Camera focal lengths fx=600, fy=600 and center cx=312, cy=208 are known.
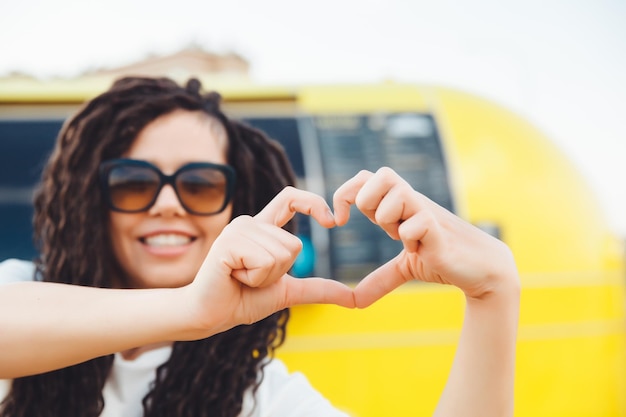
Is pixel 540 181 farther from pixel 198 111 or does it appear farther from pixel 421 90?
pixel 198 111

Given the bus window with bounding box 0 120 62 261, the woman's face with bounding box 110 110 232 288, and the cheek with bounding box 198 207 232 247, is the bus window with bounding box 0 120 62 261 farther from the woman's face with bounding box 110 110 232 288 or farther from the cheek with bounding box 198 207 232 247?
the cheek with bounding box 198 207 232 247

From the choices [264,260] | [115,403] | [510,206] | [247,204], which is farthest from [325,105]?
[264,260]

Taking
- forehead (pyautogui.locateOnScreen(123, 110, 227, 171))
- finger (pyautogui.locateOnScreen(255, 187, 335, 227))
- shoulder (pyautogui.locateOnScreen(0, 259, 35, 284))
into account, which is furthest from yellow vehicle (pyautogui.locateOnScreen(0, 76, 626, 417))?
finger (pyautogui.locateOnScreen(255, 187, 335, 227))

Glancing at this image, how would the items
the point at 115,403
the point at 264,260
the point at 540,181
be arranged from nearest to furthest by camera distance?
the point at 264,260 → the point at 115,403 → the point at 540,181

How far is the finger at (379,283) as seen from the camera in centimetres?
106

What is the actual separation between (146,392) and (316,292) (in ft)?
2.06

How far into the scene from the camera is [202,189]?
1519mm

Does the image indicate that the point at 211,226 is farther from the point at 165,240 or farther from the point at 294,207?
the point at 294,207

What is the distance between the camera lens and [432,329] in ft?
8.45

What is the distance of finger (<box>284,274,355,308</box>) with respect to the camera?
3.39 ft

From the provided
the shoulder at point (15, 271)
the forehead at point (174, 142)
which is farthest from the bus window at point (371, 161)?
the shoulder at point (15, 271)

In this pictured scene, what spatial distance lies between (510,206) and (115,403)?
194 cm

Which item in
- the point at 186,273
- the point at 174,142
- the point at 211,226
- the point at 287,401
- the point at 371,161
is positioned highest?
the point at 174,142

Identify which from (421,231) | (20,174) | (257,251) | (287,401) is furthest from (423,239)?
(20,174)
